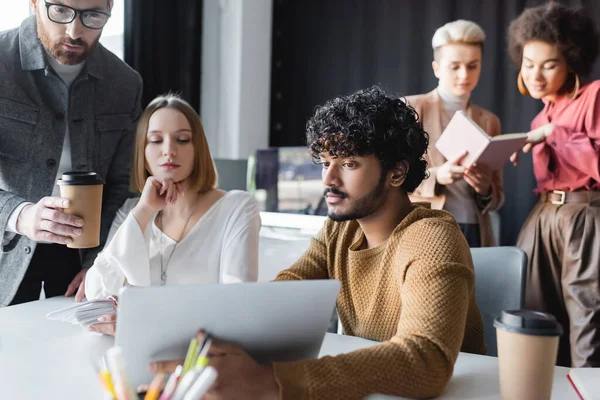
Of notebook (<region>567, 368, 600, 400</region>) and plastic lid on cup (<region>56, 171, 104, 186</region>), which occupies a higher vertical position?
plastic lid on cup (<region>56, 171, 104, 186</region>)

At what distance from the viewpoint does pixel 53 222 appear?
1.42m

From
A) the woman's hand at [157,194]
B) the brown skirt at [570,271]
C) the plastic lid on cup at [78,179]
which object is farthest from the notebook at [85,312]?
the brown skirt at [570,271]

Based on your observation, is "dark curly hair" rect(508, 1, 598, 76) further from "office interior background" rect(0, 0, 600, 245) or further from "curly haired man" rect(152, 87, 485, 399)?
"curly haired man" rect(152, 87, 485, 399)

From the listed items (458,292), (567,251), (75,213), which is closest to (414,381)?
(458,292)

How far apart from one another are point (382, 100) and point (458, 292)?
0.53 m

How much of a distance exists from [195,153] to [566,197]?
1.63 m

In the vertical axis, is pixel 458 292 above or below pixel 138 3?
below

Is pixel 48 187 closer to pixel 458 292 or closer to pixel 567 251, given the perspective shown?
pixel 458 292

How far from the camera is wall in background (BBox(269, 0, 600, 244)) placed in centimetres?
390

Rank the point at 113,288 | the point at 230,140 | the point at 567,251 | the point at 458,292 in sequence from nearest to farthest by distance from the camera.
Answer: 1. the point at 458,292
2. the point at 113,288
3. the point at 567,251
4. the point at 230,140

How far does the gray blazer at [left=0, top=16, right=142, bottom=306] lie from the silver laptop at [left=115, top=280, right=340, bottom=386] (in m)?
1.11

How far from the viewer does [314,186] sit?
12.0 feet

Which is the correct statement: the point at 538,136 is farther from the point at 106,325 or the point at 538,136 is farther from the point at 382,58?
the point at 106,325

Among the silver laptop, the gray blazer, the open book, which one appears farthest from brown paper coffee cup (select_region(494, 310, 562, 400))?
the open book
